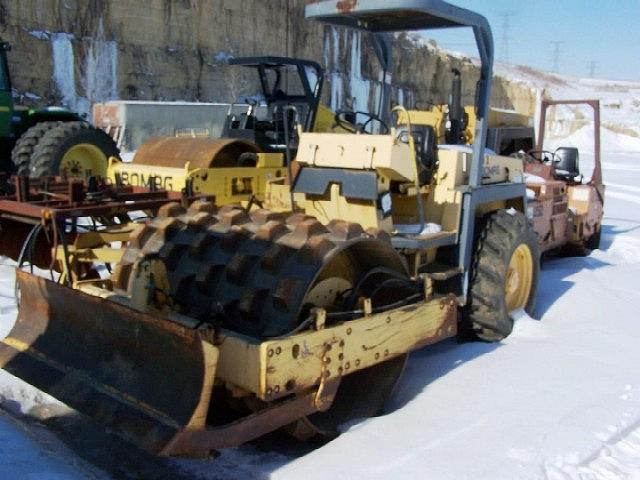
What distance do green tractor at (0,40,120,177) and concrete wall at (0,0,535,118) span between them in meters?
12.9

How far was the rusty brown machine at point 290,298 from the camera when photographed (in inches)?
118

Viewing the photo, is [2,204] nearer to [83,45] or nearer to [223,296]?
[223,296]

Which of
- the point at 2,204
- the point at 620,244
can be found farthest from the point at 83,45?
the point at 2,204

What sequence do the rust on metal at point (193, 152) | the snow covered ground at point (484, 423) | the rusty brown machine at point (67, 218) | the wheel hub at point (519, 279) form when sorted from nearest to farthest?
the snow covered ground at point (484, 423)
the rusty brown machine at point (67, 218)
the wheel hub at point (519, 279)
the rust on metal at point (193, 152)

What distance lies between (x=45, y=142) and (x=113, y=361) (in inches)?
267

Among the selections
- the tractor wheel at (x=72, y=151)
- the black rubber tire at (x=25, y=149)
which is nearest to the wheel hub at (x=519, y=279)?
the tractor wheel at (x=72, y=151)

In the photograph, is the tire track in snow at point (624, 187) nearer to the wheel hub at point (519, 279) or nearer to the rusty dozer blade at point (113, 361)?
the wheel hub at point (519, 279)

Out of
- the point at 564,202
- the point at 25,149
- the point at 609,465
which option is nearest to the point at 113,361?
the point at 609,465

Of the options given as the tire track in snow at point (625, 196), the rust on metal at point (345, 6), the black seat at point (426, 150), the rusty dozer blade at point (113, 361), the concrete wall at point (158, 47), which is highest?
the concrete wall at point (158, 47)

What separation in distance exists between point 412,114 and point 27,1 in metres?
19.3

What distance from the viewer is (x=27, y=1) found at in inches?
921

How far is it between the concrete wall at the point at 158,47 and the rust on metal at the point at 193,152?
16243 mm

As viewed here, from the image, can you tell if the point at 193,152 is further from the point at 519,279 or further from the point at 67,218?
the point at 67,218

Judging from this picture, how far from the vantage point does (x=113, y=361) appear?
3.25 metres
